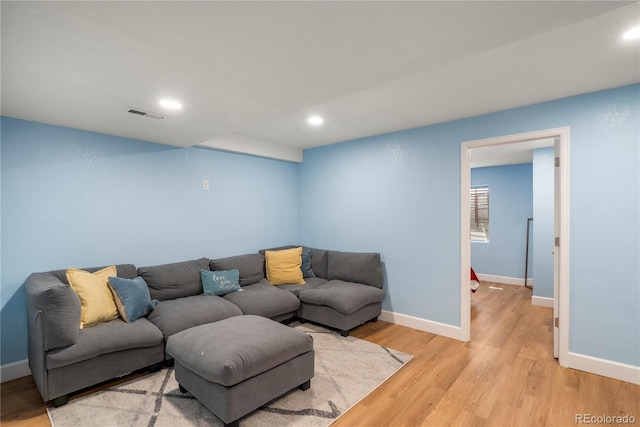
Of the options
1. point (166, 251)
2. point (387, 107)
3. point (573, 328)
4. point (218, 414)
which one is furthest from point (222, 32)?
point (573, 328)

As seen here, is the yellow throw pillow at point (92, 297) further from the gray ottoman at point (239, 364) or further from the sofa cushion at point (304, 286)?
the sofa cushion at point (304, 286)

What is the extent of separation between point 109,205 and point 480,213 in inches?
265

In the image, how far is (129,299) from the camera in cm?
270

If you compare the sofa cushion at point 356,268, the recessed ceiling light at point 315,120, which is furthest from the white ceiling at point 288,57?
the sofa cushion at point 356,268

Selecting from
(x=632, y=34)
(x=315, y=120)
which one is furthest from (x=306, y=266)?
(x=632, y=34)

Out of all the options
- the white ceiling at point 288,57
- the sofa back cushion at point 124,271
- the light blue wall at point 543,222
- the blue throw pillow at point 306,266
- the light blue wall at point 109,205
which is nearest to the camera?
the white ceiling at point 288,57

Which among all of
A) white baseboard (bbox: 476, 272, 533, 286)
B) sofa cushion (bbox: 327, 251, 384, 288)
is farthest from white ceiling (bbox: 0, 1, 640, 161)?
white baseboard (bbox: 476, 272, 533, 286)

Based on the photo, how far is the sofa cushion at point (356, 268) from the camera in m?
3.88

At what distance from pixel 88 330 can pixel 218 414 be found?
1291 millimetres

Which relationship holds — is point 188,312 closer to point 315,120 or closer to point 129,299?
point 129,299

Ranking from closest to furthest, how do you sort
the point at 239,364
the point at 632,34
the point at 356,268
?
the point at 632,34
the point at 239,364
the point at 356,268

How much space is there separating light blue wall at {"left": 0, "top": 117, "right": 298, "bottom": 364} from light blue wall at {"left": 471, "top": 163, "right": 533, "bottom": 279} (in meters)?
4.67

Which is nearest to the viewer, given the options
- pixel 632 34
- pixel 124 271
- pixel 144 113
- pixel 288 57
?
pixel 288 57

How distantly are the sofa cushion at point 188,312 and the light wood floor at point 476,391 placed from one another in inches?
20.6
